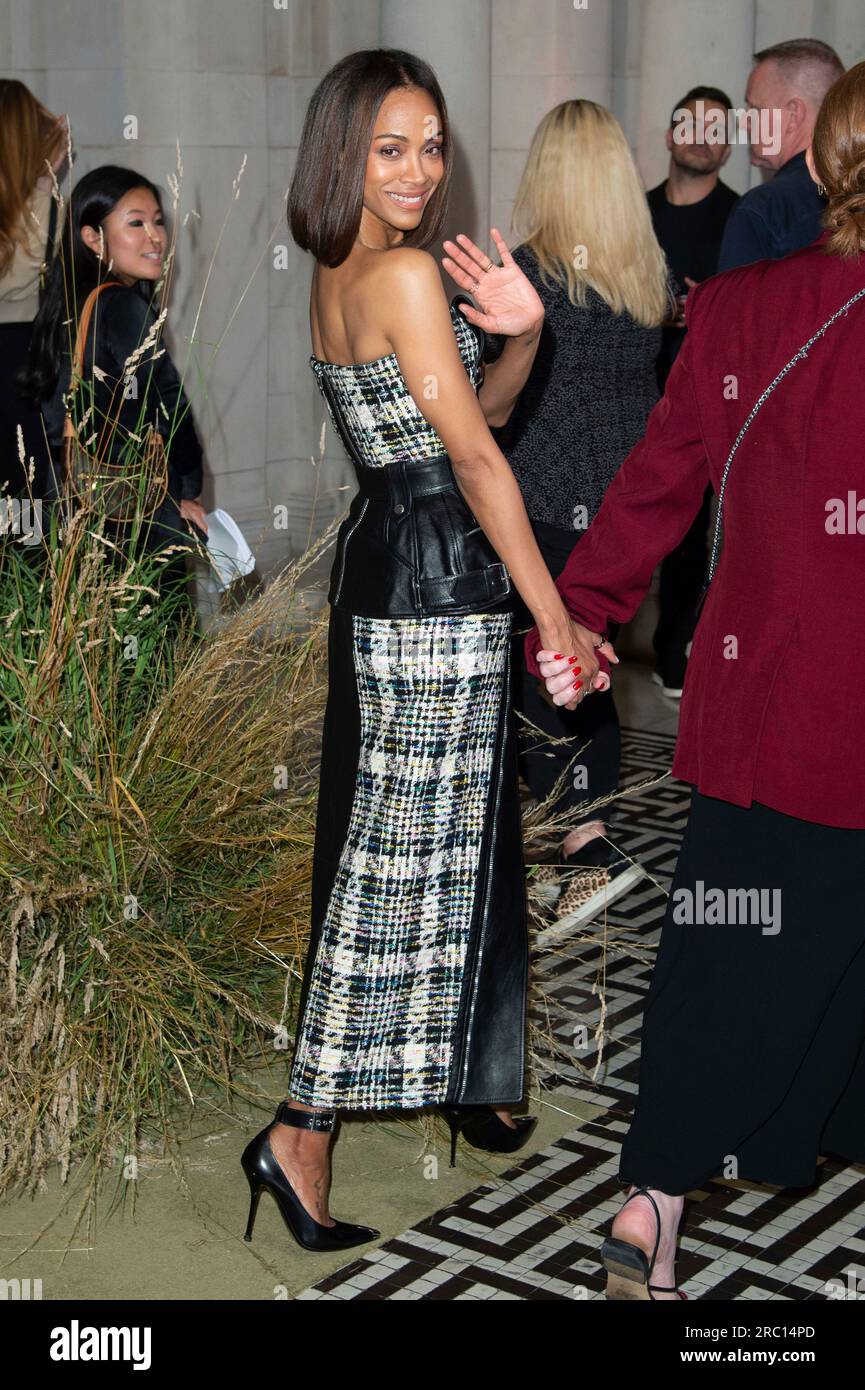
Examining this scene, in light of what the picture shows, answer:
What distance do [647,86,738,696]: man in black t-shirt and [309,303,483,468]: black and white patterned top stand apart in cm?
396

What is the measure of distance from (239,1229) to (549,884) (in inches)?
48.0

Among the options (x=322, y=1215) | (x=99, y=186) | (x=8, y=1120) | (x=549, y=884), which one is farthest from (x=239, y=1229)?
(x=99, y=186)

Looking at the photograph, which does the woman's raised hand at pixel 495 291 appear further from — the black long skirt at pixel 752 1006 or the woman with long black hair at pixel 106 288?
the woman with long black hair at pixel 106 288

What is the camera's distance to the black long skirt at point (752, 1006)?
274 cm

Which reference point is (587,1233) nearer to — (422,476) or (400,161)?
(422,476)

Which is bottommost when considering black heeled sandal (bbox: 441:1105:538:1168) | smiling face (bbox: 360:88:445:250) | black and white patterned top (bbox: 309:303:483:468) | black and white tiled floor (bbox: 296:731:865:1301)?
black and white tiled floor (bbox: 296:731:865:1301)

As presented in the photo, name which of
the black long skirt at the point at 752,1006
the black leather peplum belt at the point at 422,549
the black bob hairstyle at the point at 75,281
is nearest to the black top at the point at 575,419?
the black bob hairstyle at the point at 75,281

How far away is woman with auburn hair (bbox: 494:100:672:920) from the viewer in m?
4.65

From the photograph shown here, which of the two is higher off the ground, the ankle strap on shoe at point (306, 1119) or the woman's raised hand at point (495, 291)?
the woman's raised hand at point (495, 291)

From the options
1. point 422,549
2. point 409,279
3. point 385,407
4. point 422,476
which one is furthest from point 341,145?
point 422,549

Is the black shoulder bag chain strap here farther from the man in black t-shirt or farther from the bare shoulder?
the man in black t-shirt

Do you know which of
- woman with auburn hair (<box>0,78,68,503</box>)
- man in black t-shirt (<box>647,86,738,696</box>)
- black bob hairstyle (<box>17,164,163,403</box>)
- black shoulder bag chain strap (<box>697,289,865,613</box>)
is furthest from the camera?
man in black t-shirt (<box>647,86,738,696</box>)

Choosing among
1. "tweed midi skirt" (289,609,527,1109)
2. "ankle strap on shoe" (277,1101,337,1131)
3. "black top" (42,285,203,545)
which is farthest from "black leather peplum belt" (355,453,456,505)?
"black top" (42,285,203,545)
